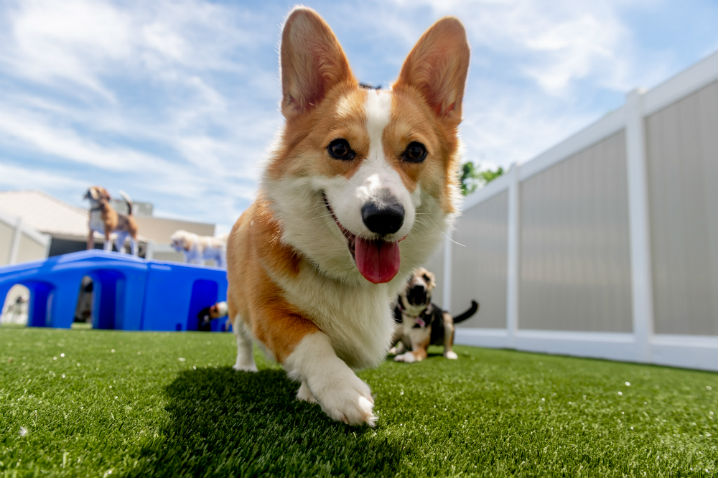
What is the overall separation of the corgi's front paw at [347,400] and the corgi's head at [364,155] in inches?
15.2

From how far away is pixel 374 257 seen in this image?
1.53 meters

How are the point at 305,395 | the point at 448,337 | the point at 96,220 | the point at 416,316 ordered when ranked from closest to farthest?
the point at 305,395 → the point at 416,316 → the point at 448,337 → the point at 96,220

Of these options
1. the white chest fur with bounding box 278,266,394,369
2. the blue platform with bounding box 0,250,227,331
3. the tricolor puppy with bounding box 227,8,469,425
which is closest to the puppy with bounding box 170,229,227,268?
the blue platform with bounding box 0,250,227,331

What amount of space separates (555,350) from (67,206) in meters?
20.4

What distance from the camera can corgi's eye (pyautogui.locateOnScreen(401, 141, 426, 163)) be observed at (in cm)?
170

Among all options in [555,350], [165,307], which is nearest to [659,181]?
[555,350]

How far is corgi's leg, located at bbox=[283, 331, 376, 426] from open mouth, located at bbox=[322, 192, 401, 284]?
290mm

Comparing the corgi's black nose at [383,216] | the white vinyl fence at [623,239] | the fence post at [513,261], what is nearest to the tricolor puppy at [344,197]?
the corgi's black nose at [383,216]

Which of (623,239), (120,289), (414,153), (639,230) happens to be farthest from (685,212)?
(120,289)

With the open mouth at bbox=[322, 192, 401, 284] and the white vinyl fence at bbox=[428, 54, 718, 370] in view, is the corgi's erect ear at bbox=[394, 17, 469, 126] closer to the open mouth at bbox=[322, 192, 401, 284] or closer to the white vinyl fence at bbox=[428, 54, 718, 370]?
the open mouth at bbox=[322, 192, 401, 284]

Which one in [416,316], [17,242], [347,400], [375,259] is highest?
A: [17,242]

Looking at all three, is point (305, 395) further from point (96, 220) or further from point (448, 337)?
point (96, 220)

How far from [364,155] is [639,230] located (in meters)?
5.75

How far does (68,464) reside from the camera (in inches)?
38.5
